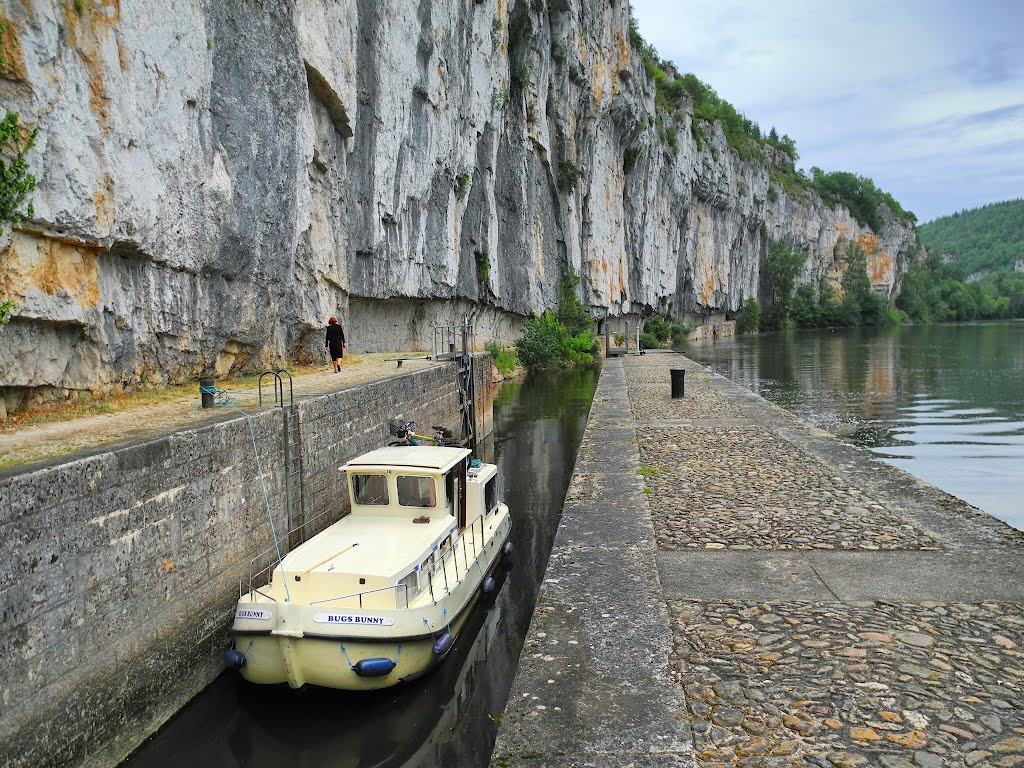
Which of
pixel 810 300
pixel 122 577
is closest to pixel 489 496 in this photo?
pixel 122 577

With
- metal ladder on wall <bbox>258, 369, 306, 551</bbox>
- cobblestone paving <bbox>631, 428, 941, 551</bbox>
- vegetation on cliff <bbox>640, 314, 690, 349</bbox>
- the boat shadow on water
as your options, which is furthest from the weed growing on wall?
the boat shadow on water

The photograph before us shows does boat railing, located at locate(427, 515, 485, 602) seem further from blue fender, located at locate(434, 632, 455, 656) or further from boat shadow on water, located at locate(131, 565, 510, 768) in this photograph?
boat shadow on water, located at locate(131, 565, 510, 768)

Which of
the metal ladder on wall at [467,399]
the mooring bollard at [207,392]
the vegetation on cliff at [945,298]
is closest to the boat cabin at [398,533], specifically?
the mooring bollard at [207,392]

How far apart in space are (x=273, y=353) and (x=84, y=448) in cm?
923

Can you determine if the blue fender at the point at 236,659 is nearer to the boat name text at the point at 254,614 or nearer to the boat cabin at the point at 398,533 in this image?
the boat name text at the point at 254,614

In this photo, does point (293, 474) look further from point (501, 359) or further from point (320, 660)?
point (501, 359)

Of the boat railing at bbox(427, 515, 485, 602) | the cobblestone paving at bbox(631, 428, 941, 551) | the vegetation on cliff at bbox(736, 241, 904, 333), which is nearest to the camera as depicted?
the cobblestone paving at bbox(631, 428, 941, 551)

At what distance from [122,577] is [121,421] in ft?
9.41

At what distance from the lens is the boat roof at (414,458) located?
953 centimetres

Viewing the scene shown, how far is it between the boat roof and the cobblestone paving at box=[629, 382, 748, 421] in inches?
338

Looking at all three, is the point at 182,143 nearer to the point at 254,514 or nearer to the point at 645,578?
the point at 254,514

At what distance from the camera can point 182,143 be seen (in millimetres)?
11742

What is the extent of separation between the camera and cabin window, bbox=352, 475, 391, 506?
9.59m

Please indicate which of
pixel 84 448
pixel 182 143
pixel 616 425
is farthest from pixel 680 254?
pixel 84 448
